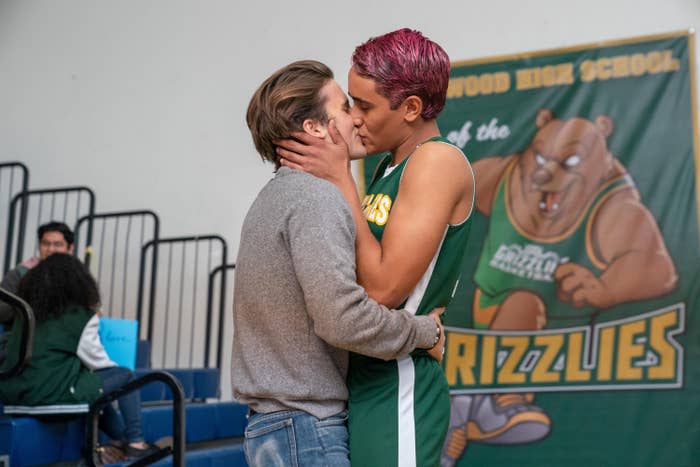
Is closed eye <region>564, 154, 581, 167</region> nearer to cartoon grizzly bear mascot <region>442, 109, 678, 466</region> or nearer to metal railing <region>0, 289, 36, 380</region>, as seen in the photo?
cartoon grizzly bear mascot <region>442, 109, 678, 466</region>

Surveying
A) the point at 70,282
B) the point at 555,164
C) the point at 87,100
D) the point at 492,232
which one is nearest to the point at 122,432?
the point at 70,282

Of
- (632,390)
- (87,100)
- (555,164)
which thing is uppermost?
(87,100)

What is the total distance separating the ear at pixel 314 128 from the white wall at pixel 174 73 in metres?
4.65

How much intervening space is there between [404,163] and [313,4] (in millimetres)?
5346

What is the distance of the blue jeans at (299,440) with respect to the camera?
4.75 ft

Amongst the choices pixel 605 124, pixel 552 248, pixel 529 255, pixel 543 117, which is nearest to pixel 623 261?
pixel 552 248

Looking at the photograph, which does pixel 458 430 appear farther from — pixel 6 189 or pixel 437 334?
pixel 6 189

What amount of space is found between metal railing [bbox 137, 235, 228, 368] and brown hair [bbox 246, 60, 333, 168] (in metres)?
5.18

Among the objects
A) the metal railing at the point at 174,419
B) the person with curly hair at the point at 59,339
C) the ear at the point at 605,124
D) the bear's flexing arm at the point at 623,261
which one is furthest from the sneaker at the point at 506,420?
the person with curly hair at the point at 59,339

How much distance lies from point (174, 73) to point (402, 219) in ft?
19.5

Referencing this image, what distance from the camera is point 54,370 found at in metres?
3.78

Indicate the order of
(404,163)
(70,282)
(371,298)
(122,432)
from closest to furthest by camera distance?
(371,298) < (404,163) < (70,282) < (122,432)

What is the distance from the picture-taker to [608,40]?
5566 mm

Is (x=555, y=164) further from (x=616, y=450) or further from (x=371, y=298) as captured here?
(x=371, y=298)
